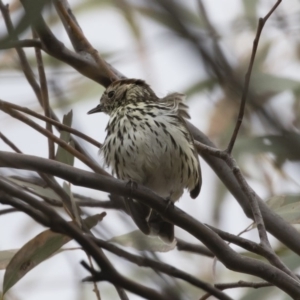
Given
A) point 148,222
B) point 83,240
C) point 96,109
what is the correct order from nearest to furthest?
point 83,240
point 148,222
point 96,109

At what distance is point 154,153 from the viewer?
329 centimetres

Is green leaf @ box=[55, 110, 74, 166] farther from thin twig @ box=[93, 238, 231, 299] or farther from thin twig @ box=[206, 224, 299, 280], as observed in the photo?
thin twig @ box=[93, 238, 231, 299]

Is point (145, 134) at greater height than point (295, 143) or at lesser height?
greater

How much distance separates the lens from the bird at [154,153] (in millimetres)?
3275

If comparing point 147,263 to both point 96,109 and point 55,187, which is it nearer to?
point 55,187

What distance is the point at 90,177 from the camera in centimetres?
193

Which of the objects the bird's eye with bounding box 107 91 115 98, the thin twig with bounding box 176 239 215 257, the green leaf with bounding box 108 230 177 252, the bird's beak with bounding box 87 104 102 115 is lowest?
the green leaf with bounding box 108 230 177 252

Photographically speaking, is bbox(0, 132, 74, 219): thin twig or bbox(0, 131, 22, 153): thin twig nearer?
bbox(0, 132, 74, 219): thin twig

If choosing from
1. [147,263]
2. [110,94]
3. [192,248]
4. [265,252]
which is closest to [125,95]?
[110,94]

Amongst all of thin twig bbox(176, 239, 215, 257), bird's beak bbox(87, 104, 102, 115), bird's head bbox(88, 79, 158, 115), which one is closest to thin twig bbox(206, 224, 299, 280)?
thin twig bbox(176, 239, 215, 257)

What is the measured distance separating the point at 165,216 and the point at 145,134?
3.67 feet

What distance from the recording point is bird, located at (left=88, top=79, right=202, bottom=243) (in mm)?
3275

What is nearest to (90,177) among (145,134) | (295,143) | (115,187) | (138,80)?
(115,187)

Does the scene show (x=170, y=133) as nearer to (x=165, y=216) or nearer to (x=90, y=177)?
(x=165, y=216)
